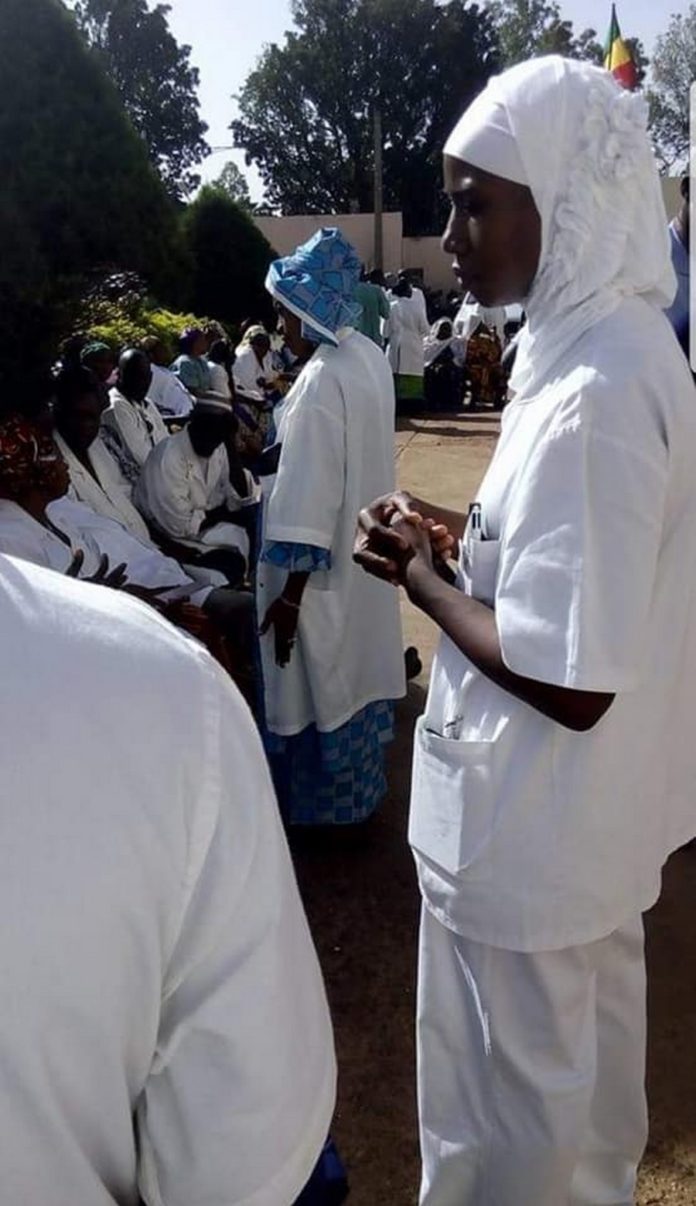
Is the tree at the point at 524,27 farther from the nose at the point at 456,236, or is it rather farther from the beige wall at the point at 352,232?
the nose at the point at 456,236

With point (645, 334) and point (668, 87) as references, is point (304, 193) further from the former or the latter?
point (645, 334)

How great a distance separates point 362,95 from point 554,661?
42028mm

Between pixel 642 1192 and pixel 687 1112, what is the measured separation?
0.25 metres

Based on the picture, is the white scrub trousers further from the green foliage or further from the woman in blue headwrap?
the green foliage

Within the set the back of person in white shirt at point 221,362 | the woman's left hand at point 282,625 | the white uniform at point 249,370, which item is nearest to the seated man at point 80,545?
the woman's left hand at point 282,625

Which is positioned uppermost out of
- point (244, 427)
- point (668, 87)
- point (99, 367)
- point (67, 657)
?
point (668, 87)

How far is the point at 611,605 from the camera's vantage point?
1407mm

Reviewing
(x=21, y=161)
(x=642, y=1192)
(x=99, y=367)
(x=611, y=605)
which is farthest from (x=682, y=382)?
(x=99, y=367)

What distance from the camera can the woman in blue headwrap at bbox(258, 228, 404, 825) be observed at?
120 inches

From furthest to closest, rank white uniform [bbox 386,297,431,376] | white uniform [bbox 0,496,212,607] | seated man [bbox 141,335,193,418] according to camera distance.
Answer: white uniform [bbox 386,297,431,376], seated man [bbox 141,335,193,418], white uniform [bbox 0,496,212,607]

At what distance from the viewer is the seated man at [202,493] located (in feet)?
15.5

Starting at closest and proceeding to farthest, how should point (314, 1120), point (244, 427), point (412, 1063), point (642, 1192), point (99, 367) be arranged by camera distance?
point (314, 1120), point (642, 1192), point (412, 1063), point (99, 367), point (244, 427)

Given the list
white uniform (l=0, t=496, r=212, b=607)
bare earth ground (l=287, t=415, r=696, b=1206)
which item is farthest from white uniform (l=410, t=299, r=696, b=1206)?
white uniform (l=0, t=496, r=212, b=607)

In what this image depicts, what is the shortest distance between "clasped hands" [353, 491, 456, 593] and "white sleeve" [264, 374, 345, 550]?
45.9 inches
